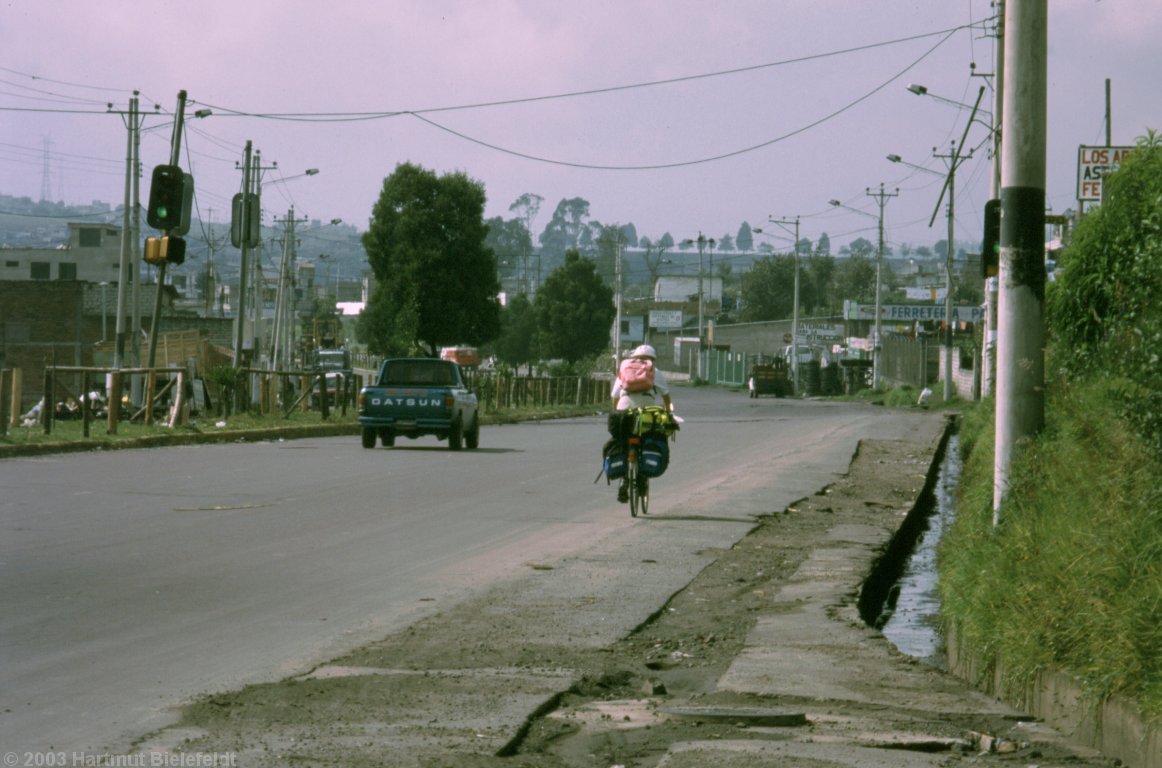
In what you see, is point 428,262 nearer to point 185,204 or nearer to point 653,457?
point 185,204

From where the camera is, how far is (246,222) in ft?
124

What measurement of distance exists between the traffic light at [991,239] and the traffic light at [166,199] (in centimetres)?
1244

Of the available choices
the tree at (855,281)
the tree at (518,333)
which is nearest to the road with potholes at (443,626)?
the tree at (518,333)

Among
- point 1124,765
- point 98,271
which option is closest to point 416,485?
point 1124,765

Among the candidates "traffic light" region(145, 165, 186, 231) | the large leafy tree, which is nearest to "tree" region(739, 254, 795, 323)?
the large leafy tree

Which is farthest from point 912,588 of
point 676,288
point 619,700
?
point 676,288

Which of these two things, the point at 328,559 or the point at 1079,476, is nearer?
the point at 1079,476

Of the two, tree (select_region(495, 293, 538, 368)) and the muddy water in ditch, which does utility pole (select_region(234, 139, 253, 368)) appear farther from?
tree (select_region(495, 293, 538, 368))

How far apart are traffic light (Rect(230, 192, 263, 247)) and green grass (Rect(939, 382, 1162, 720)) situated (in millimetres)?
29294

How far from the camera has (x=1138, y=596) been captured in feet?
20.2

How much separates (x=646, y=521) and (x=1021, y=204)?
216 inches

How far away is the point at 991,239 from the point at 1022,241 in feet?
8.50

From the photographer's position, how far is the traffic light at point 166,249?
21656mm

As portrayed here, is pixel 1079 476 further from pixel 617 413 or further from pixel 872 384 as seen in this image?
pixel 872 384
